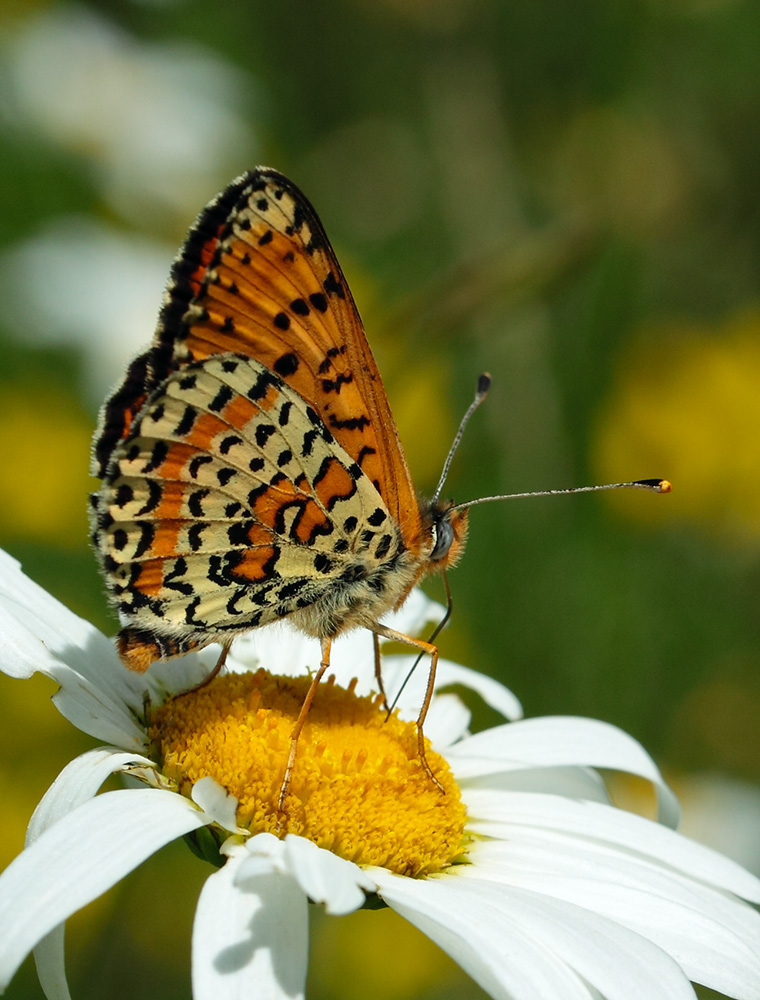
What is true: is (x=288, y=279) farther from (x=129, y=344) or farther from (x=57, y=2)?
(x=57, y=2)

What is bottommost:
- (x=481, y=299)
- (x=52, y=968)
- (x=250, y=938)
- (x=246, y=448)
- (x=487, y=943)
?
(x=52, y=968)

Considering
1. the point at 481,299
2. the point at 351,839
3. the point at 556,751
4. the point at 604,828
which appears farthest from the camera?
the point at 481,299

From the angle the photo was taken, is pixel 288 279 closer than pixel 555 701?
Yes

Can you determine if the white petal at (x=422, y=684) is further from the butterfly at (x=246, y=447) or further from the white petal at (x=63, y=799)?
the white petal at (x=63, y=799)

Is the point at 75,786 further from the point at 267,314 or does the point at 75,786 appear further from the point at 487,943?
the point at 267,314

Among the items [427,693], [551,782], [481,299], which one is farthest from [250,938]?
[481,299]

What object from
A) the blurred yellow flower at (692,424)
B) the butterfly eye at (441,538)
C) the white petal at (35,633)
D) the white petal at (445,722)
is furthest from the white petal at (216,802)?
the blurred yellow flower at (692,424)

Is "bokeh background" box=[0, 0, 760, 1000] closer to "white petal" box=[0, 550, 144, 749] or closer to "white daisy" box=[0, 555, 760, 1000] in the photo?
"white petal" box=[0, 550, 144, 749]

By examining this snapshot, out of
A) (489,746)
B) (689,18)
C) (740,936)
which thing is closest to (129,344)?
(689,18)
